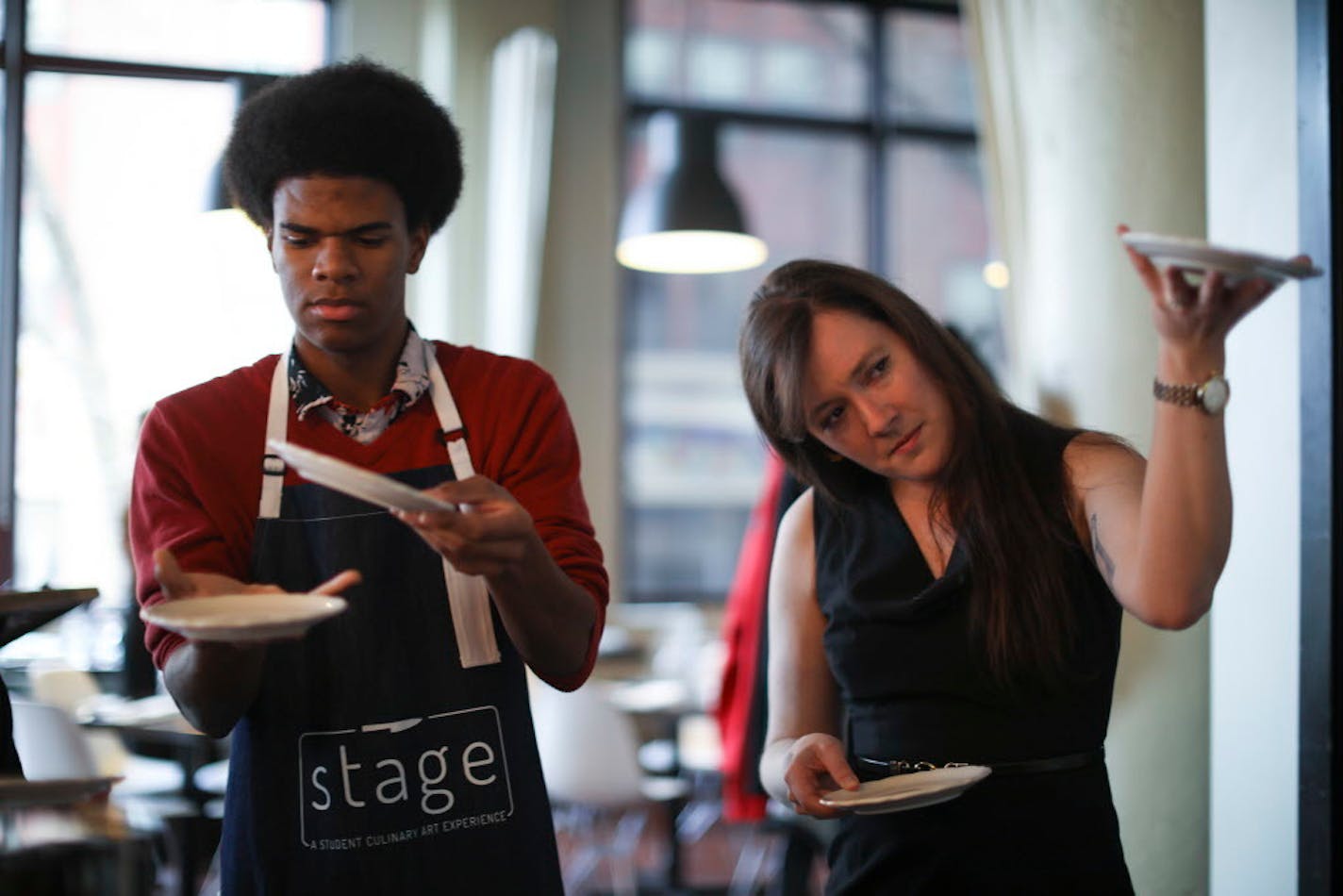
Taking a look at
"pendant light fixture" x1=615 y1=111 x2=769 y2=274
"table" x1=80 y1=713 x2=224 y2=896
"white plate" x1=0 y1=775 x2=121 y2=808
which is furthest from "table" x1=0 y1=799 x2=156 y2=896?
"pendant light fixture" x1=615 y1=111 x2=769 y2=274

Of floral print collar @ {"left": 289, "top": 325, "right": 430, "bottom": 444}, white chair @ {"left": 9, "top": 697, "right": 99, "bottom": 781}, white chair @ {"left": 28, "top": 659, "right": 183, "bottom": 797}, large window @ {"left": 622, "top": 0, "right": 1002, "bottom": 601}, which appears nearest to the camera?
floral print collar @ {"left": 289, "top": 325, "right": 430, "bottom": 444}

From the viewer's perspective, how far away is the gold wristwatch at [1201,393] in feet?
3.69

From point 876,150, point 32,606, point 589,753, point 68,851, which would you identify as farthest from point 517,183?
point 68,851

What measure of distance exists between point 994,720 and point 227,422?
84 centimetres

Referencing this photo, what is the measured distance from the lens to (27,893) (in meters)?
0.96

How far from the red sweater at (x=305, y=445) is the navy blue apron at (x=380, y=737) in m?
0.03

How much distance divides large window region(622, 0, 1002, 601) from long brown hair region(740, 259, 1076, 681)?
16.0 feet

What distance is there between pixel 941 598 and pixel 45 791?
860mm

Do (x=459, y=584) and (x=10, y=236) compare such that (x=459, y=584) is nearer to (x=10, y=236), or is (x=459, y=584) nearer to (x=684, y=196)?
(x=684, y=196)

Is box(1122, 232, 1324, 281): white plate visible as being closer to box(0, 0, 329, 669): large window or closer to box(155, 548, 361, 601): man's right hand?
box(155, 548, 361, 601): man's right hand

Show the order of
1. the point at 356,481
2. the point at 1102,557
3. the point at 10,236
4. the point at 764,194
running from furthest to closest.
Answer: the point at 764,194
the point at 10,236
the point at 1102,557
the point at 356,481

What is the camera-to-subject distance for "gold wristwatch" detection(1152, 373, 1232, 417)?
1.12 meters

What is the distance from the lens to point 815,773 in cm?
137

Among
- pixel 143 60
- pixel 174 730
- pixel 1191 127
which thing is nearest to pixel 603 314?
pixel 143 60
